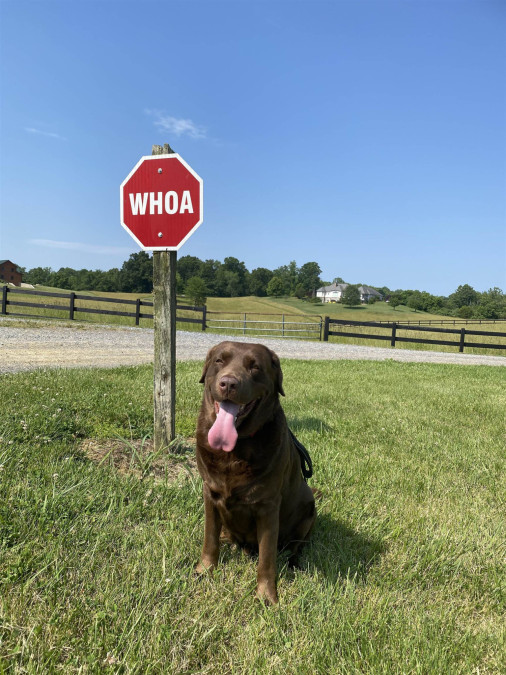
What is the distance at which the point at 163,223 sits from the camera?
13.1ft

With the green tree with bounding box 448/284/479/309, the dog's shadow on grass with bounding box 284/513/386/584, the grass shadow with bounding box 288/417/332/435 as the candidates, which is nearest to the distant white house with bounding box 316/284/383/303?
the green tree with bounding box 448/284/479/309

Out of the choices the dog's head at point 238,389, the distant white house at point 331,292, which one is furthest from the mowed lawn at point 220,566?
the distant white house at point 331,292

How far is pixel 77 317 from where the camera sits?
79.2 ft

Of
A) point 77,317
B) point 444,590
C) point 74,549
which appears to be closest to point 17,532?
point 74,549

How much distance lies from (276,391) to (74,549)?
131 cm

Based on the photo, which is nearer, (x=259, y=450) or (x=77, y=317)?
(x=259, y=450)

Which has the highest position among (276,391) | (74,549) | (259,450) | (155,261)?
(155,261)

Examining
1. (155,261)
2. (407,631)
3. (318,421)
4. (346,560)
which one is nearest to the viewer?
(407,631)

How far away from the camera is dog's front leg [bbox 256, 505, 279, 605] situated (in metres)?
2.20

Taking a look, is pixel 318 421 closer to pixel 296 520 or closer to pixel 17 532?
pixel 296 520

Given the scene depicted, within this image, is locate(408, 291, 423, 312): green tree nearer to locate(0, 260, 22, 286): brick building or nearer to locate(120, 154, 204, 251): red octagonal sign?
locate(0, 260, 22, 286): brick building

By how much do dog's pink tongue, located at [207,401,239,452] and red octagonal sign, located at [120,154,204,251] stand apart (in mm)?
2212

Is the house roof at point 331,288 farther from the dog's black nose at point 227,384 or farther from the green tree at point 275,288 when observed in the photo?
the dog's black nose at point 227,384

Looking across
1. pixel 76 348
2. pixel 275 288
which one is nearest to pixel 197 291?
pixel 76 348
